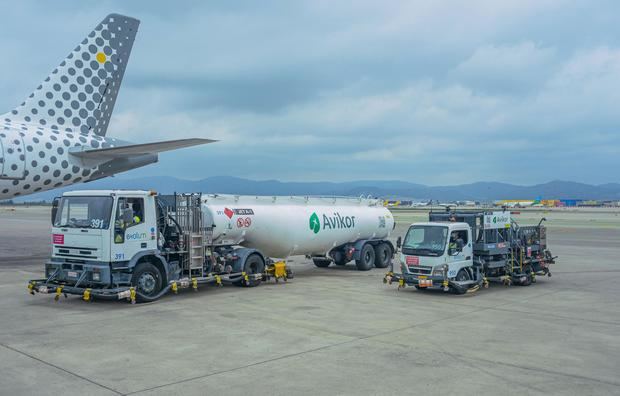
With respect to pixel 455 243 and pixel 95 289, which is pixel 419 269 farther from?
pixel 95 289

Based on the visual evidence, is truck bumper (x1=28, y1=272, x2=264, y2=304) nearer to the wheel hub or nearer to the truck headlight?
the wheel hub

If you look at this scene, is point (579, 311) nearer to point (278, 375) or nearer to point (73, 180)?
point (278, 375)

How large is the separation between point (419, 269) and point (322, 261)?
8418 millimetres

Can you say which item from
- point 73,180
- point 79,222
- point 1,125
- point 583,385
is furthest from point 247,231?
point 583,385

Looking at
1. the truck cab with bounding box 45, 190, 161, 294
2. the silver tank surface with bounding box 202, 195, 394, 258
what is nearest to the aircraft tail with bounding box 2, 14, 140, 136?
the silver tank surface with bounding box 202, 195, 394, 258

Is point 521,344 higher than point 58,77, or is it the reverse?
point 58,77

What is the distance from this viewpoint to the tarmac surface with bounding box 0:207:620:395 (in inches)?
333

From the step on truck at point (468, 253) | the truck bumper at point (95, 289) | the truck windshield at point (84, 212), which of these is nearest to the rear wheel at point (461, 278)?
the step on truck at point (468, 253)

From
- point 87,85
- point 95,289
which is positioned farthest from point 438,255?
point 87,85

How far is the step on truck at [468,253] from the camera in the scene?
55.5 feet

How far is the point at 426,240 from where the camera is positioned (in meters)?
17.6

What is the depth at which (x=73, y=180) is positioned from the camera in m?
24.1

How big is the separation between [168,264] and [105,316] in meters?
3.40

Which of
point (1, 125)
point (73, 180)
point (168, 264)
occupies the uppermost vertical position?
point (1, 125)
